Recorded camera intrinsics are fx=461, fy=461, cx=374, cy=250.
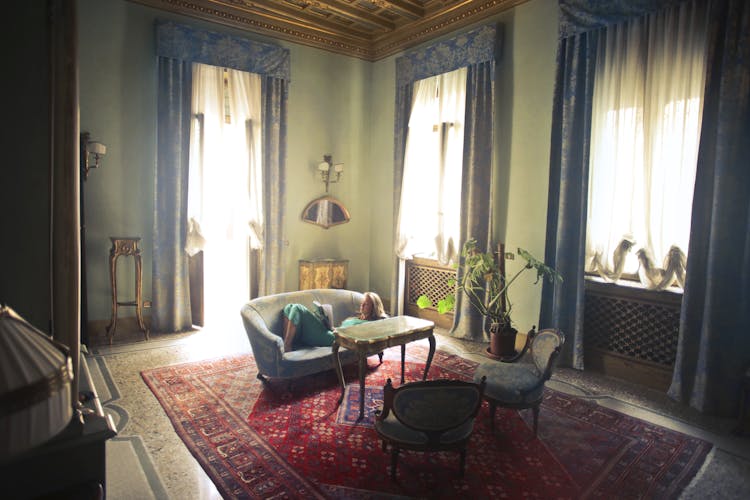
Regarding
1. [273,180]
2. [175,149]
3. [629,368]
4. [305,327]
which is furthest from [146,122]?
[629,368]

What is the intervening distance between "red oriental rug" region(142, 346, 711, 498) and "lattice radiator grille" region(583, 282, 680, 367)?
37.8 inches

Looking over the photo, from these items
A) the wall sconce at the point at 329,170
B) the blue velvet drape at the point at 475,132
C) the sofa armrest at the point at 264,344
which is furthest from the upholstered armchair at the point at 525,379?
the wall sconce at the point at 329,170

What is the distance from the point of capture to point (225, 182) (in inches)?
261

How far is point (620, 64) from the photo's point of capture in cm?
475

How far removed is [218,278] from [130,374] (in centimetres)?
226

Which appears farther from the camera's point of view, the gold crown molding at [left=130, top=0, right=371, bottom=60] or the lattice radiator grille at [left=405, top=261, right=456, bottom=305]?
the lattice radiator grille at [left=405, top=261, right=456, bottom=305]

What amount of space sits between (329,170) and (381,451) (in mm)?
5256

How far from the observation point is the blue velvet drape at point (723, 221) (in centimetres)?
389

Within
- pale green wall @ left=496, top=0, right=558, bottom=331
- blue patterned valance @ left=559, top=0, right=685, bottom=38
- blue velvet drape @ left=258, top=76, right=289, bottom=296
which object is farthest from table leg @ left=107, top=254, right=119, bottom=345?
blue patterned valance @ left=559, top=0, right=685, bottom=38

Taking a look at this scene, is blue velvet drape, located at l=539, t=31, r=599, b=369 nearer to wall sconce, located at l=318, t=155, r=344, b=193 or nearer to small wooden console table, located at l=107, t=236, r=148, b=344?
wall sconce, located at l=318, t=155, r=344, b=193

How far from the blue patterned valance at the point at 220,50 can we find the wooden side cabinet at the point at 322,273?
2.89m

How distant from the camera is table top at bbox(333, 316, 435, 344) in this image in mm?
4039

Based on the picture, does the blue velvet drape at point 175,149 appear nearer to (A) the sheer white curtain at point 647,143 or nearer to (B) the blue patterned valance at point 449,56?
(B) the blue patterned valance at point 449,56

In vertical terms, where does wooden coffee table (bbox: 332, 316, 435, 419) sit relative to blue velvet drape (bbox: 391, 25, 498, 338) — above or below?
below
